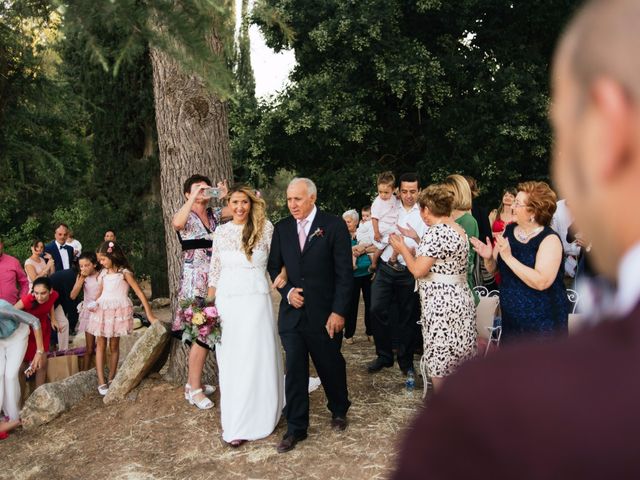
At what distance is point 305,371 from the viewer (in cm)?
568

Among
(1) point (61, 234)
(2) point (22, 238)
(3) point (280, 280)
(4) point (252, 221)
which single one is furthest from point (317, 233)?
(2) point (22, 238)

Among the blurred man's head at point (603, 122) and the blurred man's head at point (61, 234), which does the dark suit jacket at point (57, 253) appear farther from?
the blurred man's head at point (603, 122)

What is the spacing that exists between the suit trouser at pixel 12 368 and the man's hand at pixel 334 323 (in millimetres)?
3759

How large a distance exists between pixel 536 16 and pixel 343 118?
17.4 feet

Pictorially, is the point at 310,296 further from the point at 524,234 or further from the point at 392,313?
the point at 392,313

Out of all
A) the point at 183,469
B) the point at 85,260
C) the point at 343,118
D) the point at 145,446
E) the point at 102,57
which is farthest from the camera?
the point at 343,118

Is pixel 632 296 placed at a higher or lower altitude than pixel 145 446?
higher

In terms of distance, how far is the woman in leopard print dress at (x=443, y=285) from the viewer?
530 cm

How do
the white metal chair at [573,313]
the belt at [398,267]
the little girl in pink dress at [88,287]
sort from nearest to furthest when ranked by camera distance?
the white metal chair at [573,313], the belt at [398,267], the little girl in pink dress at [88,287]

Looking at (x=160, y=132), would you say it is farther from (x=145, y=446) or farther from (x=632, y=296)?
(x=632, y=296)

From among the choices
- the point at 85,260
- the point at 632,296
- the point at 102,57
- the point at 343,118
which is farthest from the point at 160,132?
the point at 343,118

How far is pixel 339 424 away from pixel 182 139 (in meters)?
3.42

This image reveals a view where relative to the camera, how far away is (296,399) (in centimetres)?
559

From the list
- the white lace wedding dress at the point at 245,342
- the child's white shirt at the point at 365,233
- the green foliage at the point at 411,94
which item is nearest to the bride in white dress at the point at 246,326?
the white lace wedding dress at the point at 245,342
